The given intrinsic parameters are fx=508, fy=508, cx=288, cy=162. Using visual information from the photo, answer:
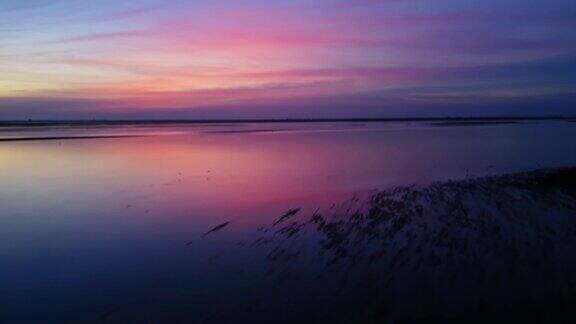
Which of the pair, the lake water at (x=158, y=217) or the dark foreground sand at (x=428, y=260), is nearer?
the dark foreground sand at (x=428, y=260)

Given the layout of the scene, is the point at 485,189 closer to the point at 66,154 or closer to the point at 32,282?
the point at 32,282

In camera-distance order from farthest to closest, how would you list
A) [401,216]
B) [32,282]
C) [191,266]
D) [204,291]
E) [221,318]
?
1. [401,216]
2. [191,266]
3. [32,282]
4. [204,291]
5. [221,318]

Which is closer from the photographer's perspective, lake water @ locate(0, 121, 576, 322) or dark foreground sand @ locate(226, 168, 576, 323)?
dark foreground sand @ locate(226, 168, 576, 323)

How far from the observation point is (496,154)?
31.7m

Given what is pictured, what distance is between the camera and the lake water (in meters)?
7.95

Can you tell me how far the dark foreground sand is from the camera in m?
7.18

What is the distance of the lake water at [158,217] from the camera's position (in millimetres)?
7953

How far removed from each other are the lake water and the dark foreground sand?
0.80 meters

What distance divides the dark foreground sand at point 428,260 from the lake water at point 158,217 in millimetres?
796

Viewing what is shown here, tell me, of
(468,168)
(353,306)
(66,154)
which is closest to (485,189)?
(468,168)

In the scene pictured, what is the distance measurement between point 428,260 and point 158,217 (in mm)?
7685

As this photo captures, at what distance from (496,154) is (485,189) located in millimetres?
15812

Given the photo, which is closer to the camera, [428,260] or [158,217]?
[428,260]

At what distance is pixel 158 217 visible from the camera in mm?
14039
